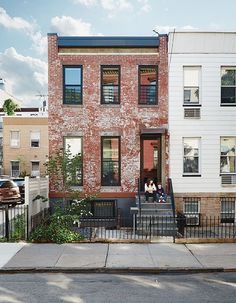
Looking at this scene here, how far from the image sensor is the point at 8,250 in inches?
466

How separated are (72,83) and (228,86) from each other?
7.50 metres

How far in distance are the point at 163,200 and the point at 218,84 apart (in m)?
6.13

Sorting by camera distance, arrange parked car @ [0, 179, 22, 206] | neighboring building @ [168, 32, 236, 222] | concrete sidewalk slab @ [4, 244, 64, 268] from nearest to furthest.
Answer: concrete sidewalk slab @ [4, 244, 64, 268] → neighboring building @ [168, 32, 236, 222] → parked car @ [0, 179, 22, 206]

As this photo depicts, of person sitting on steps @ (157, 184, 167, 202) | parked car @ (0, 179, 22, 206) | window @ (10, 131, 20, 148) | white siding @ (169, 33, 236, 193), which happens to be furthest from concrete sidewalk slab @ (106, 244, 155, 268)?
window @ (10, 131, 20, 148)

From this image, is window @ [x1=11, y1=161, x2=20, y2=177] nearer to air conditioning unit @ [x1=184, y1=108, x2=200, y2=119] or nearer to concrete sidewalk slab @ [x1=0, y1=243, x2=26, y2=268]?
air conditioning unit @ [x1=184, y1=108, x2=200, y2=119]

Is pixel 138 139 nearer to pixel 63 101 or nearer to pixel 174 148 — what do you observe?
pixel 174 148

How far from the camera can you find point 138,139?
17719 mm

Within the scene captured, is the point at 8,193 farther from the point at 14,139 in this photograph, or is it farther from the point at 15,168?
the point at 14,139

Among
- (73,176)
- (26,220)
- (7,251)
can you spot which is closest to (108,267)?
(7,251)

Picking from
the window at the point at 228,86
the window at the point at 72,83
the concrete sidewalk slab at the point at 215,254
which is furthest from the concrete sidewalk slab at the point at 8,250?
the window at the point at 228,86

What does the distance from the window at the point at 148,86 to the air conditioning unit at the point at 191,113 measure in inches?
61.7

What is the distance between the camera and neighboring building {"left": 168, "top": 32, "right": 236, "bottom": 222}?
57.4 ft

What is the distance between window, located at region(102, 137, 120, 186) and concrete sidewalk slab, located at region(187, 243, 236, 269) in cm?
605

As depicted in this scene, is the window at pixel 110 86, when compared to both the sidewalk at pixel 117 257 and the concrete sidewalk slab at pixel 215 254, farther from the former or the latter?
the concrete sidewalk slab at pixel 215 254
